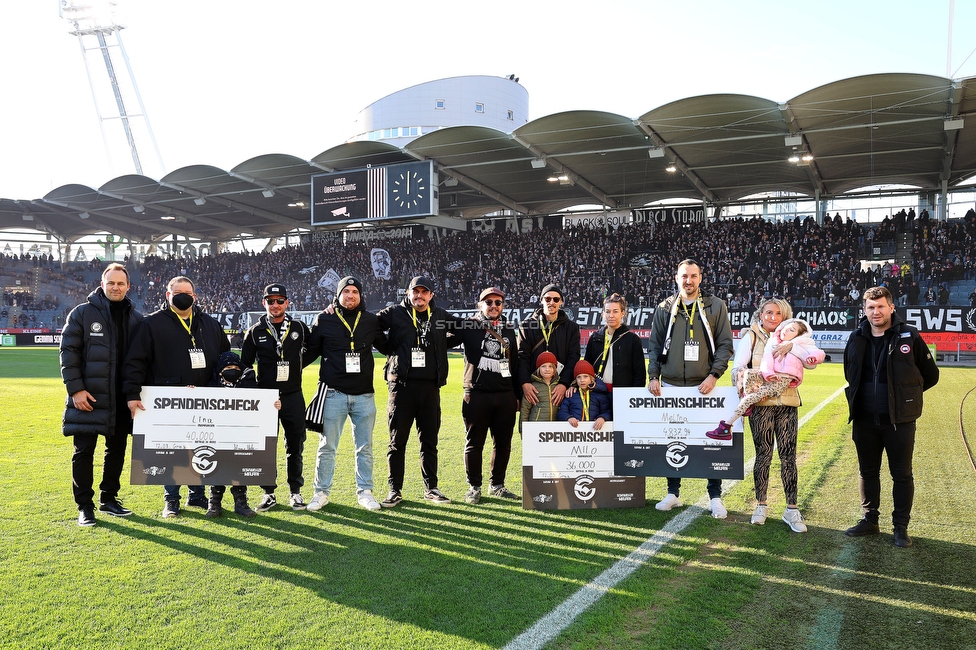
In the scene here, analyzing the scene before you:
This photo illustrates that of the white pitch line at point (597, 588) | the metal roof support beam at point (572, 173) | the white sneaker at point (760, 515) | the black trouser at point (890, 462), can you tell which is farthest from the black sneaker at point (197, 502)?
the metal roof support beam at point (572, 173)

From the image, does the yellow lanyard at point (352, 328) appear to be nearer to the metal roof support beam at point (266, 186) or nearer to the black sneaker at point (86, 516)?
the black sneaker at point (86, 516)

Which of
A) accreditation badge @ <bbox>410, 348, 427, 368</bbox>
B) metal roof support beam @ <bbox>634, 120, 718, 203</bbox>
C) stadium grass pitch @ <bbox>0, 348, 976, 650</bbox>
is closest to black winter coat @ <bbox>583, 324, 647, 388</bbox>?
stadium grass pitch @ <bbox>0, 348, 976, 650</bbox>

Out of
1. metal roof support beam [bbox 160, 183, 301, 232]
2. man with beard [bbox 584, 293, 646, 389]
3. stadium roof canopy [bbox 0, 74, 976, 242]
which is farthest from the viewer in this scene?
metal roof support beam [bbox 160, 183, 301, 232]

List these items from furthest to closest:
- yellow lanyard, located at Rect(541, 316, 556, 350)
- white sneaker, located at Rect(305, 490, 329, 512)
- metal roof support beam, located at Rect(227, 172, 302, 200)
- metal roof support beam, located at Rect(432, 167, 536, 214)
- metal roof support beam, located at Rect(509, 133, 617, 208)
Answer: metal roof support beam, located at Rect(227, 172, 302, 200) < metal roof support beam, located at Rect(432, 167, 536, 214) < metal roof support beam, located at Rect(509, 133, 617, 208) < yellow lanyard, located at Rect(541, 316, 556, 350) < white sneaker, located at Rect(305, 490, 329, 512)

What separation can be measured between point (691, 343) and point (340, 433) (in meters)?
3.14

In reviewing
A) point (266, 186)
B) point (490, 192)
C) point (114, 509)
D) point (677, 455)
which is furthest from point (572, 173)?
point (114, 509)

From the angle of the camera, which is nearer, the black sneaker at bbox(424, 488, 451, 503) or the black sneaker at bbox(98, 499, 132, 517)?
the black sneaker at bbox(98, 499, 132, 517)

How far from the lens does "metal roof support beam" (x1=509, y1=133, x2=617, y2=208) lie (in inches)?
1009

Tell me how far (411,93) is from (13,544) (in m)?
53.6

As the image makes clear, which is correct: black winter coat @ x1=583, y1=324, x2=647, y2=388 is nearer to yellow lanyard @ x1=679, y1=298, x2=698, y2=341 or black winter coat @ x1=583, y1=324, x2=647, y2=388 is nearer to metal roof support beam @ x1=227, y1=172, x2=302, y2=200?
yellow lanyard @ x1=679, y1=298, x2=698, y2=341

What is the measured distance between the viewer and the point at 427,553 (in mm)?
4516

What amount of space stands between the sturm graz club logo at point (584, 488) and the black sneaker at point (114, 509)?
12.4 feet

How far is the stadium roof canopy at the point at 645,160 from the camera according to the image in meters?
21.1

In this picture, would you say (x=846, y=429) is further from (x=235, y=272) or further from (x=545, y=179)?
(x=235, y=272)
